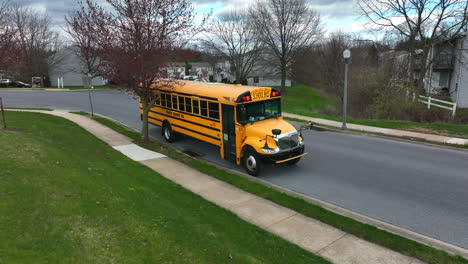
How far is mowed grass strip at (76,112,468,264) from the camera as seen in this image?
5867 mm

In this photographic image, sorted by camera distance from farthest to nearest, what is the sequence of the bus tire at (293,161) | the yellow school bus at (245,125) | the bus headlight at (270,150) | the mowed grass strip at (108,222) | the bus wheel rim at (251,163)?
the bus tire at (293,161) < the bus wheel rim at (251,163) < the yellow school bus at (245,125) < the bus headlight at (270,150) < the mowed grass strip at (108,222)

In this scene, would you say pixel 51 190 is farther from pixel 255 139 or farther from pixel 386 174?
pixel 386 174

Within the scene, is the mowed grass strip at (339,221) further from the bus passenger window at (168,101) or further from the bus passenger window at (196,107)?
the bus passenger window at (168,101)

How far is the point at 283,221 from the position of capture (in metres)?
7.29

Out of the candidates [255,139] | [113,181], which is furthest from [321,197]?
[113,181]

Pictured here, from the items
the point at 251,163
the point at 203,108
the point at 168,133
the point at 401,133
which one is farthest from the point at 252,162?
the point at 401,133

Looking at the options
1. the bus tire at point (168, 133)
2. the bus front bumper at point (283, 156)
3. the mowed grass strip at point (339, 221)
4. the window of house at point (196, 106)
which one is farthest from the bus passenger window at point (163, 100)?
the bus front bumper at point (283, 156)

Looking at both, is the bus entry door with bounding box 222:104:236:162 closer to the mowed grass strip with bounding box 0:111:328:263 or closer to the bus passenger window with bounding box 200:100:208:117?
the bus passenger window with bounding box 200:100:208:117

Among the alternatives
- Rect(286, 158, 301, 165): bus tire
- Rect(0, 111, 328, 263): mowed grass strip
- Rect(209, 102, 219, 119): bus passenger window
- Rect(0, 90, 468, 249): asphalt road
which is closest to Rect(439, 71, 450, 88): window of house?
Rect(0, 90, 468, 249): asphalt road

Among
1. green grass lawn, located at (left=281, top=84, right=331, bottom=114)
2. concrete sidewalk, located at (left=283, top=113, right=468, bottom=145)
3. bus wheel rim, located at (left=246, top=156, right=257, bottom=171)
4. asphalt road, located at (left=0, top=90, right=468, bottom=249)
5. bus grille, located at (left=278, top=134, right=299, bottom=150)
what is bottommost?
green grass lawn, located at (left=281, top=84, right=331, bottom=114)

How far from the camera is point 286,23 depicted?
4378 centimetres

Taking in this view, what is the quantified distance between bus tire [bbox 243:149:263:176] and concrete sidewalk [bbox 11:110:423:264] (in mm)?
1316

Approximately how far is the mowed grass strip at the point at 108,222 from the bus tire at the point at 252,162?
2.68 m

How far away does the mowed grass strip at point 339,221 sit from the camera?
231 inches
